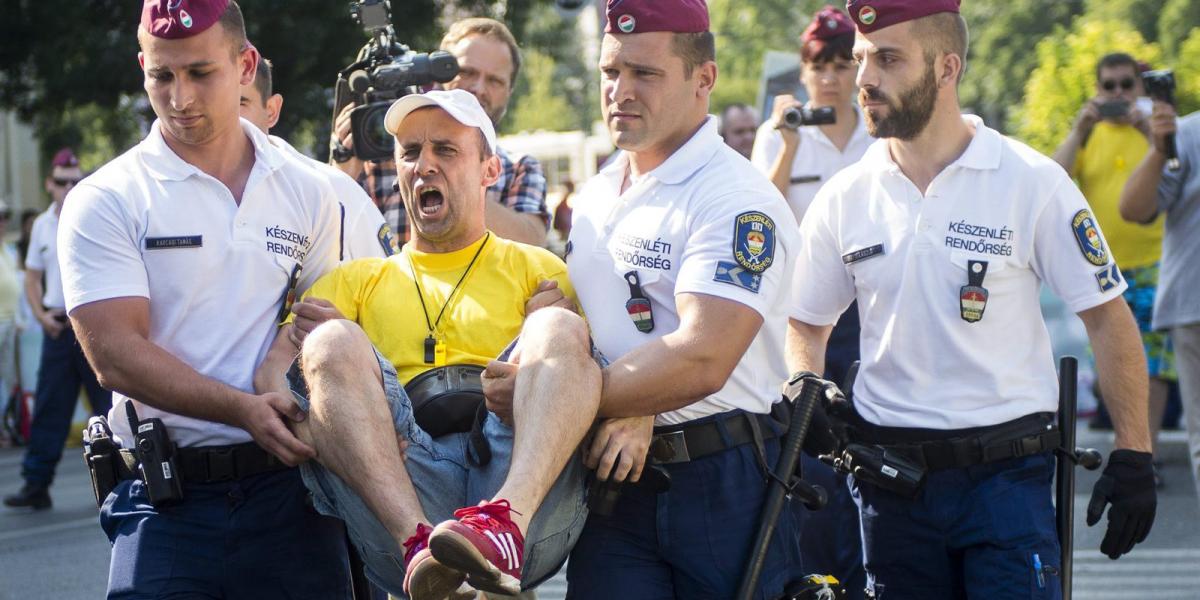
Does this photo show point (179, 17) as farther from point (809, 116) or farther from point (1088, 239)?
point (809, 116)

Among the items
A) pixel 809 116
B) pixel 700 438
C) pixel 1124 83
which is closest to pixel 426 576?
pixel 700 438

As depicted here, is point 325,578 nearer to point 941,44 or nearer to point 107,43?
point 941,44

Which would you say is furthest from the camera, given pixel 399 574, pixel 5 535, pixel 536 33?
pixel 536 33

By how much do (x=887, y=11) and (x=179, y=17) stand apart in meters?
1.95

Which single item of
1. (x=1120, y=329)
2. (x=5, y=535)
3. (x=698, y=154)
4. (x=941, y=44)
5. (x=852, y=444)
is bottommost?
(x=5, y=535)

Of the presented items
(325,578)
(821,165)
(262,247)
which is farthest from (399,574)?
(821,165)

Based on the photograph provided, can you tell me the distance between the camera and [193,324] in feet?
14.9

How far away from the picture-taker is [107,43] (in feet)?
56.7

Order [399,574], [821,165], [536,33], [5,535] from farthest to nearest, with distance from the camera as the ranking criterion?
[536,33]
[5,535]
[821,165]
[399,574]

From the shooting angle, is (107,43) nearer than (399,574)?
No

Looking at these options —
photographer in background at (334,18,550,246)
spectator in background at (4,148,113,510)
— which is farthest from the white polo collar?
spectator in background at (4,148,113,510)

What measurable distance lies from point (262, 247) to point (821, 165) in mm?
3285

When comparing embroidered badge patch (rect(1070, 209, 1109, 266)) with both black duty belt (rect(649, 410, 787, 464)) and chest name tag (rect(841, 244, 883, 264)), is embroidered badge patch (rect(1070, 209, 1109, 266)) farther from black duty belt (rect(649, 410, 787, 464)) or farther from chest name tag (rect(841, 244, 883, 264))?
black duty belt (rect(649, 410, 787, 464))

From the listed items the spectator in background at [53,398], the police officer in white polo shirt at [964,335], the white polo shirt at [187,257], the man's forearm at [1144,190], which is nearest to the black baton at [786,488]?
the police officer in white polo shirt at [964,335]
